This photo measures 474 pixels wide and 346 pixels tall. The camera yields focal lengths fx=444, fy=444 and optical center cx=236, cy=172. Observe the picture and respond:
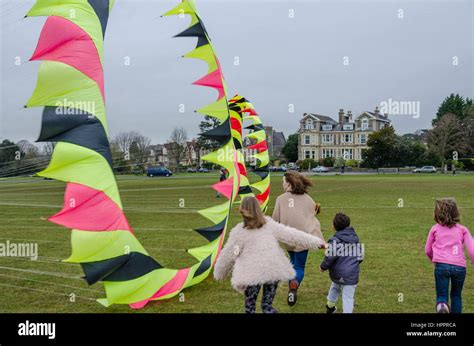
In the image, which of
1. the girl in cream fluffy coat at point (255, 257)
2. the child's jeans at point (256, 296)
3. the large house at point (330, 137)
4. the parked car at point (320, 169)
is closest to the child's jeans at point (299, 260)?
the girl in cream fluffy coat at point (255, 257)

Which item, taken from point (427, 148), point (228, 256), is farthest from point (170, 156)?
point (427, 148)

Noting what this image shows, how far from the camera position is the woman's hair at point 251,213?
5012 mm

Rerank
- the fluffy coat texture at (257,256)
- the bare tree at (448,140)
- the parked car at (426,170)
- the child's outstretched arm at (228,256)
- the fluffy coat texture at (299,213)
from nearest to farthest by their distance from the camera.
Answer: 1. the fluffy coat texture at (257,256)
2. the child's outstretched arm at (228,256)
3. the fluffy coat texture at (299,213)
4. the bare tree at (448,140)
5. the parked car at (426,170)

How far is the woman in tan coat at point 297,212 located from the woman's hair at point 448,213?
1.69m

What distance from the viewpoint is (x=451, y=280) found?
5.39m

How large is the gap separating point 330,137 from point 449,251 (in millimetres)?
85635

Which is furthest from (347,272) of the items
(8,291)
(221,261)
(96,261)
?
(8,291)

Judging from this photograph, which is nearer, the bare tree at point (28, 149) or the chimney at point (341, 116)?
the bare tree at point (28, 149)

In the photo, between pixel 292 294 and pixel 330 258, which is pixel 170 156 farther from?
pixel 330 258

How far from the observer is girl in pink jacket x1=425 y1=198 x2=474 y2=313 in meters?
5.34

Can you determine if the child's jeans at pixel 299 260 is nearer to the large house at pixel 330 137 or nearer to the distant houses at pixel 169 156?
the distant houses at pixel 169 156

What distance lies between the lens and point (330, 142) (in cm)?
8906
